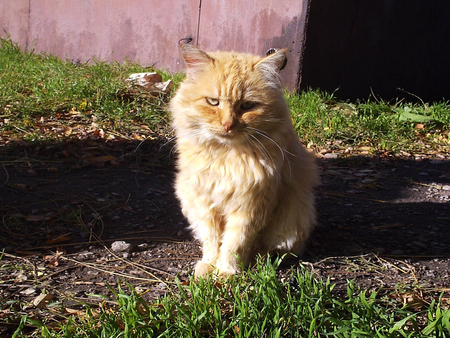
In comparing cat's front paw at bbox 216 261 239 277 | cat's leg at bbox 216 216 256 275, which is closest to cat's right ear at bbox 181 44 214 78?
cat's leg at bbox 216 216 256 275

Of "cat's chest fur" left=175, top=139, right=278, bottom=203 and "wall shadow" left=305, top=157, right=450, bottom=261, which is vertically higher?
"cat's chest fur" left=175, top=139, right=278, bottom=203

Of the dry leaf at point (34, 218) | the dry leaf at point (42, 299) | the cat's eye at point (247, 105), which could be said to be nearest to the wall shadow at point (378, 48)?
the cat's eye at point (247, 105)

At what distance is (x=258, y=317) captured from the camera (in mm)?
1735

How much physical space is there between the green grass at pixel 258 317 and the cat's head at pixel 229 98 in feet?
2.51

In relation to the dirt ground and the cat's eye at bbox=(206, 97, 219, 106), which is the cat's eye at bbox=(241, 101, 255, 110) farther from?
the dirt ground

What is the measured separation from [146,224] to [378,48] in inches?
169

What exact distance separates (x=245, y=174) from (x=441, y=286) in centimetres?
117

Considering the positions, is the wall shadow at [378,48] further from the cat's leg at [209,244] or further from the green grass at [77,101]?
the cat's leg at [209,244]

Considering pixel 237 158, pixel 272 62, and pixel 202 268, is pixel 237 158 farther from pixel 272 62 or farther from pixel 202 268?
pixel 202 268

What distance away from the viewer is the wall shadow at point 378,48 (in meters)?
5.21

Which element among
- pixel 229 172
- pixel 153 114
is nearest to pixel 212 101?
pixel 229 172

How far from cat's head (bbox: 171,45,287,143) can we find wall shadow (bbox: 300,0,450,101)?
301 cm

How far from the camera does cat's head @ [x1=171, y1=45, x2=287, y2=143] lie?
2199mm

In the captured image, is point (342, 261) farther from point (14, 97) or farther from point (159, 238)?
point (14, 97)
